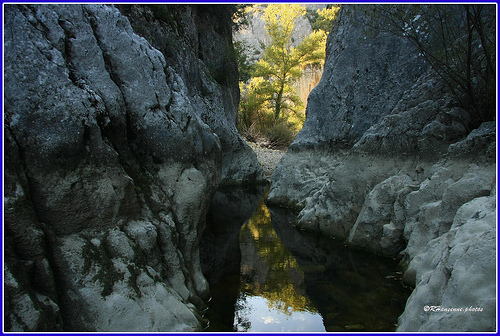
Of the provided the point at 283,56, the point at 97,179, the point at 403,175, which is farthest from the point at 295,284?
the point at 283,56

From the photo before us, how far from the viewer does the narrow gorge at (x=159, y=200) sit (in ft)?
9.41

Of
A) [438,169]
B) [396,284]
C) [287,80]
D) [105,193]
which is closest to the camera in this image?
[105,193]

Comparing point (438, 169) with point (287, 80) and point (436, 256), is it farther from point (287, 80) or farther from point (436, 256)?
point (287, 80)

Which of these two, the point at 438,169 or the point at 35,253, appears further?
the point at 438,169

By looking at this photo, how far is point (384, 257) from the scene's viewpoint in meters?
5.97

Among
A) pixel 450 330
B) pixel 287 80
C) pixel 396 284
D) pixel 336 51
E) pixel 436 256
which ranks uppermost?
pixel 287 80

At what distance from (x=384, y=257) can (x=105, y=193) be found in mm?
4456

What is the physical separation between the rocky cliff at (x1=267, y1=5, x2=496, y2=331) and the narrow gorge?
2 cm

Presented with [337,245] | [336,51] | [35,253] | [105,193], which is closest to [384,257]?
[337,245]

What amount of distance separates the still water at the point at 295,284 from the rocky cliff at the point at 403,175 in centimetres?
43

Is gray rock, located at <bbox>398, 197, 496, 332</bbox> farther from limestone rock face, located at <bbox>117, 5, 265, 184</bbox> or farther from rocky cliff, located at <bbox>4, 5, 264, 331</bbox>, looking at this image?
limestone rock face, located at <bbox>117, 5, 265, 184</bbox>

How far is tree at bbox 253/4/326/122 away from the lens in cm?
2492

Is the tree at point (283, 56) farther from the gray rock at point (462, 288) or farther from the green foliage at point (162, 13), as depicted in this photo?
the gray rock at point (462, 288)

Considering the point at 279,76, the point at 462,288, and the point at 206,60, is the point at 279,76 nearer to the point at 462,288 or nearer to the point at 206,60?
the point at 206,60
